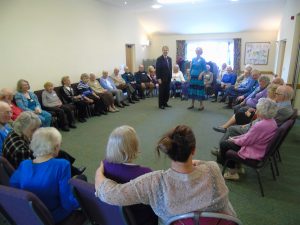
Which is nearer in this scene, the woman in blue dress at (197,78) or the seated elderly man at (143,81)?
the woman in blue dress at (197,78)

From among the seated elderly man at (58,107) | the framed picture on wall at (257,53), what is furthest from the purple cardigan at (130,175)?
the framed picture on wall at (257,53)

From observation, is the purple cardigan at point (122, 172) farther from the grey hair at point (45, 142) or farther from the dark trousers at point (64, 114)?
the dark trousers at point (64, 114)

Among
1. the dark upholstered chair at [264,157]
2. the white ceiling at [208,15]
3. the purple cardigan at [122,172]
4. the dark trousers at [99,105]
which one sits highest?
the white ceiling at [208,15]

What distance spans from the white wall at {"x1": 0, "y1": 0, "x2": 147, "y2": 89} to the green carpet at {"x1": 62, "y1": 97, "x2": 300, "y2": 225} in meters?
1.45

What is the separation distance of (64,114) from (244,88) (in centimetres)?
410

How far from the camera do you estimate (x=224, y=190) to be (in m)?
1.12

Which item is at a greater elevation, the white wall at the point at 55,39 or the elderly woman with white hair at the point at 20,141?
the white wall at the point at 55,39

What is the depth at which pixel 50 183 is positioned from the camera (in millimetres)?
1445

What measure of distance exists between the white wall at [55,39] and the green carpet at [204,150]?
1453 mm

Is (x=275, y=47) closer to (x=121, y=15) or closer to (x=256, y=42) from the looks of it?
(x=256, y=42)

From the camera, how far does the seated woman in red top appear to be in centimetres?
130

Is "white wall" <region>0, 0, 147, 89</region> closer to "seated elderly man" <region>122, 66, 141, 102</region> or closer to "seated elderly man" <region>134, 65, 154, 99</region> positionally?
"seated elderly man" <region>122, 66, 141, 102</region>

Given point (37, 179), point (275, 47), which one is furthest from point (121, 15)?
point (37, 179)

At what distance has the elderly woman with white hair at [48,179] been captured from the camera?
1.44 metres
